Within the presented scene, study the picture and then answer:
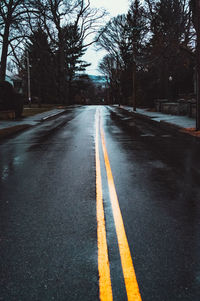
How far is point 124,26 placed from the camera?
182ft

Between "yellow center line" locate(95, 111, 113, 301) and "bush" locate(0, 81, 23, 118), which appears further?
"bush" locate(0, 81, 23, 118)

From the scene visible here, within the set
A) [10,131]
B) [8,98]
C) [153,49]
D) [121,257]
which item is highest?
[153,49]

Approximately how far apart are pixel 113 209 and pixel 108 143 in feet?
26.3

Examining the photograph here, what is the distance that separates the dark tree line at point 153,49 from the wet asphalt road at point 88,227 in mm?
17993

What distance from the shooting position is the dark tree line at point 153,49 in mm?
25750

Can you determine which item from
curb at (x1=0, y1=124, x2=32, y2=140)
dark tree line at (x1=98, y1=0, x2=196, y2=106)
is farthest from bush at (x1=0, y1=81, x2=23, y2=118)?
dark tree line at (x1=98, y1=0, x2=196, y2=106)

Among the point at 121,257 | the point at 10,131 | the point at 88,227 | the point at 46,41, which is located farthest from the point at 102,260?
the point at 46,41

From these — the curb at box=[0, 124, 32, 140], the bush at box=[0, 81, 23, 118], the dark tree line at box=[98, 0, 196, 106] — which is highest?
the dark tree line at box=[98, 0, 196, 106]

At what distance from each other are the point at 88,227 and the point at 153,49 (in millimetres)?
24251

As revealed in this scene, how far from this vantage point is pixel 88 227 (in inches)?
187

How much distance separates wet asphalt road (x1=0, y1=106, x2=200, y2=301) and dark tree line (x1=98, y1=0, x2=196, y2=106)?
18.0 metres

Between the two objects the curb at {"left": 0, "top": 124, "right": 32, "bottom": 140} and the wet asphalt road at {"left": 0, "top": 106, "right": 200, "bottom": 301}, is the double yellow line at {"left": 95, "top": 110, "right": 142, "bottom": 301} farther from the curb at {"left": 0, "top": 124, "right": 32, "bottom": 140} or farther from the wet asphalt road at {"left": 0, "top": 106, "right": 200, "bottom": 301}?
the curb at {"left": 0, "top": 124, "right": 32, "bottom": 140}

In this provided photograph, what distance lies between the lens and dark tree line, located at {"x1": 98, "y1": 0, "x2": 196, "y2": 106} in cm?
2575

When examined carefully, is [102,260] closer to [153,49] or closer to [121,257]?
[121,257]
